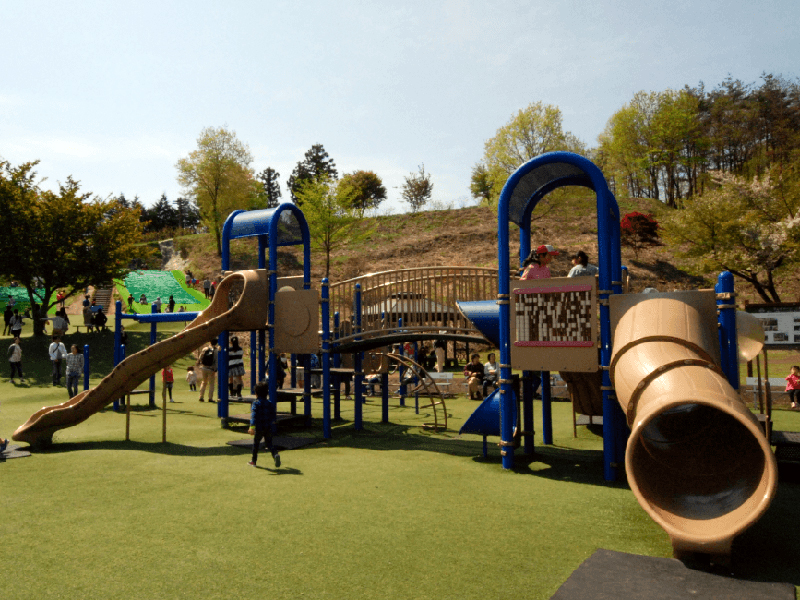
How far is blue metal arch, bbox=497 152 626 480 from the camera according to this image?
26.4 ft

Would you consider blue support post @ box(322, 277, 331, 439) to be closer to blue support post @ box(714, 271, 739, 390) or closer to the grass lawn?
the grass lawn

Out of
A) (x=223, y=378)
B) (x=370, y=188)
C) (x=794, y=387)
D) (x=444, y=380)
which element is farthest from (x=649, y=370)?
(x=370, y=188)

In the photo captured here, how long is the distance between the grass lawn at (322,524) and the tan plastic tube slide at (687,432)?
1.85ft

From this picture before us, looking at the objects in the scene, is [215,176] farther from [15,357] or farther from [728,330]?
[728,330]

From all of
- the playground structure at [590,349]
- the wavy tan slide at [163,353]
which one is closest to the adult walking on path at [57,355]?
the playground structure at [590,349]

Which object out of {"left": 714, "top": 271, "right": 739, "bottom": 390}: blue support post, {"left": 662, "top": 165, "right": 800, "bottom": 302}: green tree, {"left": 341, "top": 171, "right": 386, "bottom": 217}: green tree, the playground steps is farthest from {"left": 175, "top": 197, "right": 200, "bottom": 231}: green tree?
{"left": 714, "top": 271, "right": 739, "bottom": 390}: blue support post

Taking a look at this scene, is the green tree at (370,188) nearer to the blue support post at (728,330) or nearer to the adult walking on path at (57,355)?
the adult walking on path at (57,355)

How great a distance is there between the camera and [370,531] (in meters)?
5.88

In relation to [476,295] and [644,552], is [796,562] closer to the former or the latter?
[644,552]

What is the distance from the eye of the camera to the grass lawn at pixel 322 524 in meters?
4.68

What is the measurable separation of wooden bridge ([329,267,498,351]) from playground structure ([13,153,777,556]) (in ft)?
0.14

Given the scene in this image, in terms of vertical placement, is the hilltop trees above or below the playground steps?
above

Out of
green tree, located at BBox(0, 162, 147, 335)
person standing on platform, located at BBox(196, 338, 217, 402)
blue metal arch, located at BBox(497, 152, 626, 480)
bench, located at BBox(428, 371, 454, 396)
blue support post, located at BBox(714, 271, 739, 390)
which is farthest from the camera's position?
green tree, located at BBox(0, 162, 147, 335)

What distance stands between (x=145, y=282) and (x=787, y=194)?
43622mm
